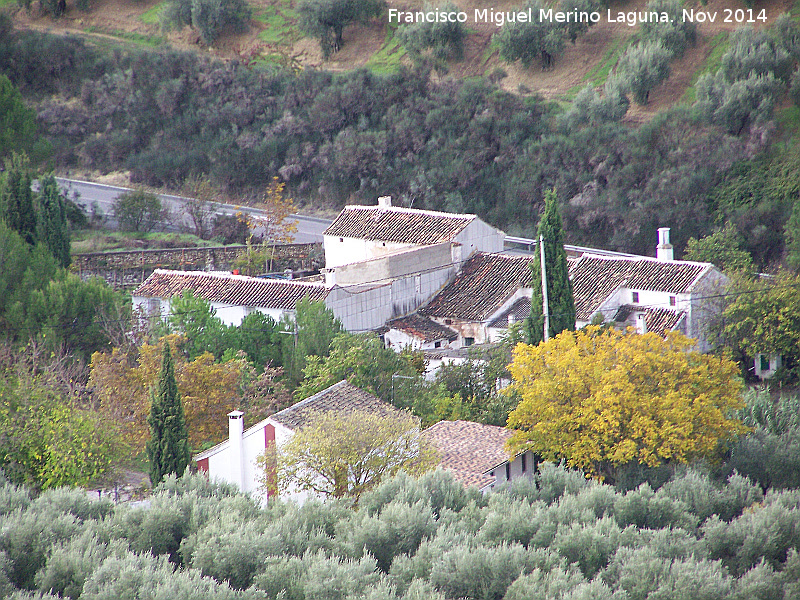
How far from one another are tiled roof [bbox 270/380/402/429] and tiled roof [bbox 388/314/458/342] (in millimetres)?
9876

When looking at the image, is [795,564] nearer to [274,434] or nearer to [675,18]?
[274,434]

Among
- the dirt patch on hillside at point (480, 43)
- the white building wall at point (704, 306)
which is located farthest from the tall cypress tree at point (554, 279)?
the dirt patch on hillside at point (480, 43)

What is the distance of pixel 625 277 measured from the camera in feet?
124

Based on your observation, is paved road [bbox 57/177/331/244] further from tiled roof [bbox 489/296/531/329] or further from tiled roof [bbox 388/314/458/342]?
tiled roof [bbox 489/296/531/329]

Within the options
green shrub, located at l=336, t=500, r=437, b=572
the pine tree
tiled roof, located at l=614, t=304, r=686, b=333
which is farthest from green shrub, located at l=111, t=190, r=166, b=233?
green shrub, located at l=336, t=500, r=437, b=572

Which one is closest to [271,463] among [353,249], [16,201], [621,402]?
[621,402]

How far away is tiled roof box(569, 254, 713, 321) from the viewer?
3653 centimetres

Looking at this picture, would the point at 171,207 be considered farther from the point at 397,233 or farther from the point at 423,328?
the point at 423,328

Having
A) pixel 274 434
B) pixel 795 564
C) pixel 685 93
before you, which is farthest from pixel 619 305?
pixel 685 93

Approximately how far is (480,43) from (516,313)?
3714 centimetres

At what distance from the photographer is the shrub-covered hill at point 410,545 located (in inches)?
566

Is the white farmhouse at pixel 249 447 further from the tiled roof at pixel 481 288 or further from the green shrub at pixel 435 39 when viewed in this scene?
the green shrub at pixel 435 39

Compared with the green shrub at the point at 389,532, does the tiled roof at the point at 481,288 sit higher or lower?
lower

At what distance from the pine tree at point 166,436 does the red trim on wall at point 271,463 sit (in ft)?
6.23
